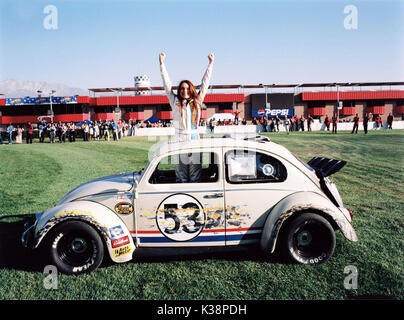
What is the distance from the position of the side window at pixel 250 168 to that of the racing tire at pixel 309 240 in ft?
2.01

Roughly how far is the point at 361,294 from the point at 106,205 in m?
3.12

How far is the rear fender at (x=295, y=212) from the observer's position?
3826mm

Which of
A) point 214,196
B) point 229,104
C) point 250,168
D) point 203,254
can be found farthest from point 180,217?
point 229,104

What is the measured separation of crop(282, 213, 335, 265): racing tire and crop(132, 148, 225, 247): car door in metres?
0.86

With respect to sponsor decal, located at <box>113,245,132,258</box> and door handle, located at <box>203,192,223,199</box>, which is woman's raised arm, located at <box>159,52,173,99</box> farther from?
sponsor decal, located at <box>113,245,132,258</box>

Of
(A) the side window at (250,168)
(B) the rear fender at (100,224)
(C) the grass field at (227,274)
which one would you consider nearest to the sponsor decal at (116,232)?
(B) the rear fender at (100,224)

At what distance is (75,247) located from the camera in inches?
154

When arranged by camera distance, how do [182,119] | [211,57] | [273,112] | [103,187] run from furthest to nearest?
[273,112]
[211,57]
[182,119]
[103,187]

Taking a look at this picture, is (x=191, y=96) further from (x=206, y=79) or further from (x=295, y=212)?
(x=295, y=212)

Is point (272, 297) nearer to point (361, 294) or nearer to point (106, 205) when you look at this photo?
point (361, 294)

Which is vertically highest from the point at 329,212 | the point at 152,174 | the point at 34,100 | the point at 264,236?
the point at 34,100

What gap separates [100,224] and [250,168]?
6.76 feet
